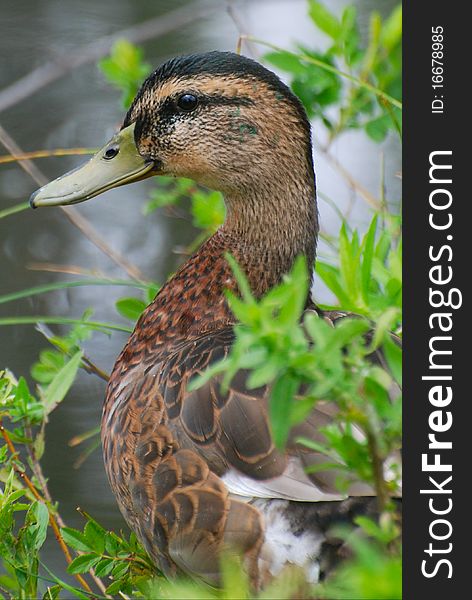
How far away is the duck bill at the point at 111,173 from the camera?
2973mm

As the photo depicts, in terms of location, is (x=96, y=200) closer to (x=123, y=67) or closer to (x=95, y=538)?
(x=123, y=67)

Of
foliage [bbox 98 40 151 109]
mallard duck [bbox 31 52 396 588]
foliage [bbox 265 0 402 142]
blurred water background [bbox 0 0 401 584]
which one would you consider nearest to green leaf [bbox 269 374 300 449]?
mallard duck [bbox 31 52 396 588]

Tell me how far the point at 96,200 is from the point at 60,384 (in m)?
2.42

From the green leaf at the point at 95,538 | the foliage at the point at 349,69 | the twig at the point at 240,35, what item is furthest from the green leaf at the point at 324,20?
the green leaf at the point at 95,538

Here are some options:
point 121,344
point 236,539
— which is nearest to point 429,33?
point 236,539

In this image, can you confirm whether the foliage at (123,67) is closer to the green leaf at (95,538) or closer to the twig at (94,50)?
the twig at (94,50)

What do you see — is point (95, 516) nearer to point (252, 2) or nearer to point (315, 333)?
point (315, 333)

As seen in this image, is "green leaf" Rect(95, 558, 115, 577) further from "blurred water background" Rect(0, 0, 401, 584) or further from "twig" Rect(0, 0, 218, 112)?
"twig" Rect(0, 0, 218, 112)

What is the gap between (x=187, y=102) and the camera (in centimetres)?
289

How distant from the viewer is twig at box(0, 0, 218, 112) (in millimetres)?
4078

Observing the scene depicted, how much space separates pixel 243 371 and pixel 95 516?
55.0 inches

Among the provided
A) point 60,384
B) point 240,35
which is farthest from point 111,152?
point 240,35

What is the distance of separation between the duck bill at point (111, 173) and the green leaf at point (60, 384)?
0.41 m

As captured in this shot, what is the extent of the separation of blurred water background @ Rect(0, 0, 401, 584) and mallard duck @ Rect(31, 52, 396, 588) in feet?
2.60
